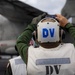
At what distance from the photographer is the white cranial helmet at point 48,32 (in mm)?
2887

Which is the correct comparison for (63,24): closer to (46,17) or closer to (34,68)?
(46,17)

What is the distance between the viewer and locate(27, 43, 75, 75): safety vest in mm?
2861

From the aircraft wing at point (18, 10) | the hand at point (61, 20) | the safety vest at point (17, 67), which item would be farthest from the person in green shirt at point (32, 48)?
the aircraft wing at point (18, 10)

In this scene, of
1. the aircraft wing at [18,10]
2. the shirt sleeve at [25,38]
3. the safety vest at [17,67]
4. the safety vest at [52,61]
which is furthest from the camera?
the aircraft wing at [18,10]

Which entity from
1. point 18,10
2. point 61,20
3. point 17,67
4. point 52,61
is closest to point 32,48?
point 52,61

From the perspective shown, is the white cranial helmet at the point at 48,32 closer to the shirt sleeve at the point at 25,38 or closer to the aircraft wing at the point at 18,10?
the shirt sleeve at the point at 25,38

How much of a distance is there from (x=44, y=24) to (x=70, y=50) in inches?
10.7

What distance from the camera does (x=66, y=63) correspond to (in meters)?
2.88

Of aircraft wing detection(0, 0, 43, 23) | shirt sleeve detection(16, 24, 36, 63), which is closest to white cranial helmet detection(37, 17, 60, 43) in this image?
shirt sleeve detection(16, 24, 36, 63)

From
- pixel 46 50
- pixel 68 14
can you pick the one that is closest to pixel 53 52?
pixel 46 50

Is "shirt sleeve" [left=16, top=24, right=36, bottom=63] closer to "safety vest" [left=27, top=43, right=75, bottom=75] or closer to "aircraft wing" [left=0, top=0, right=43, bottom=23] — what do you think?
"safety vest" [left=27, top=43, right=75, bottom=75]

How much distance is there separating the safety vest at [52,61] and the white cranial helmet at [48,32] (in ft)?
0.26

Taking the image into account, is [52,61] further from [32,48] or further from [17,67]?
[17,67]

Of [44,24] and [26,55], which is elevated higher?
[44,24]
